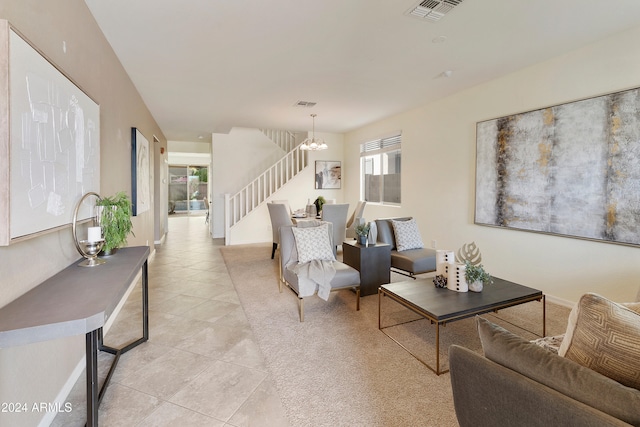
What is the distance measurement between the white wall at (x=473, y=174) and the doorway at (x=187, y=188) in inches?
450

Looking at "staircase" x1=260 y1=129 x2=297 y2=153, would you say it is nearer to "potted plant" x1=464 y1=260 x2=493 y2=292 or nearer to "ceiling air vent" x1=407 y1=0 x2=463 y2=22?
"ceiling air vent" x1=407 y1=0 x2=463 y2=22

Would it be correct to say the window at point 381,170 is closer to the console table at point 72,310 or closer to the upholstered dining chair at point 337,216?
the upholstered dining chair at point 337,216

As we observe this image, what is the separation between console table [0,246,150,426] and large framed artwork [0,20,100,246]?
0.28 m

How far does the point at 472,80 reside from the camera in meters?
4.08

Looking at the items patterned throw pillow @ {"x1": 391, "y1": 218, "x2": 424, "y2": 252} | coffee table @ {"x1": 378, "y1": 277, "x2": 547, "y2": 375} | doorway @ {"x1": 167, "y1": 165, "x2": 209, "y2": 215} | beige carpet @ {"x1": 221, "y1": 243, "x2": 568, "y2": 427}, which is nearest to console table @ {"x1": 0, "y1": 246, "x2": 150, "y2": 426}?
beige carpet @ {"x1": 221, "y1": 243, "x2": 568, "y2": 427}

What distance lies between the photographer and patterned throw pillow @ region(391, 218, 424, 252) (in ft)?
13.1

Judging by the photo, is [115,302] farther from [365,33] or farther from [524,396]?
[365,33]

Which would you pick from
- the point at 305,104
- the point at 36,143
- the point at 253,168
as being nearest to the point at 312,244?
the point at 36,143

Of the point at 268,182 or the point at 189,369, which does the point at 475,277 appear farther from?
the point at 268,182

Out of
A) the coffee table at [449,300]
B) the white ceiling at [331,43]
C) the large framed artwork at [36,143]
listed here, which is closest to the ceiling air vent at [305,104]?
the white ceiling at [331,43]

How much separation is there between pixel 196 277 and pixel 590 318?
436 centimetres

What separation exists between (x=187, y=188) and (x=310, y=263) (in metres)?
13.5

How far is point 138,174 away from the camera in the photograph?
421 centimetres

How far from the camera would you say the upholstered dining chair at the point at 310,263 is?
2945 millimetres
